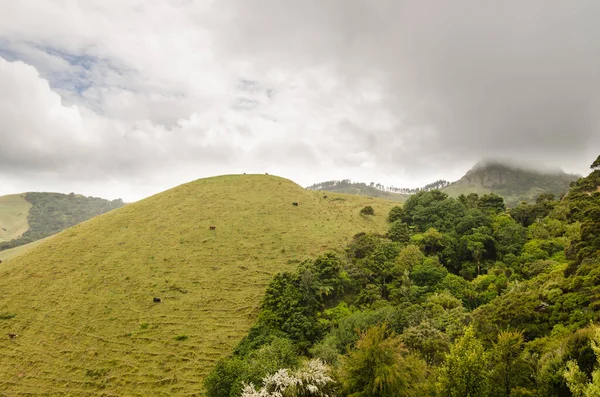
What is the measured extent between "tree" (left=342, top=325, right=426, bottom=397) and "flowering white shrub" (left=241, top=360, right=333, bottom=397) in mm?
1495

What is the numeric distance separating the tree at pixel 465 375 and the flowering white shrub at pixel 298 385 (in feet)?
22.4

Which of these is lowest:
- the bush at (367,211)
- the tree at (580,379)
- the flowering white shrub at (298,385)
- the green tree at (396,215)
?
the flowering white shrub at (298,385)

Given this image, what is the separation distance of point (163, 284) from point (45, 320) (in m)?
15.1

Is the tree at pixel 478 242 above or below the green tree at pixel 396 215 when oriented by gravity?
below

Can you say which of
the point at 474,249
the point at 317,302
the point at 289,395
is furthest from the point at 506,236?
the point at 289,395

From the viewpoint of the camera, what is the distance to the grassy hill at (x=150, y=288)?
34.5 meters

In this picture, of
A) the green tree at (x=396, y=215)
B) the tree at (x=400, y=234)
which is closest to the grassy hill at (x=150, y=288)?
the green tree at (x=396, y=215)

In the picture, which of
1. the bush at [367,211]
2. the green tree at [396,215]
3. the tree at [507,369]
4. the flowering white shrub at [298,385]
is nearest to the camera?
the flowering white shrub at [298,385]

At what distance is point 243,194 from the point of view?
8244 cm

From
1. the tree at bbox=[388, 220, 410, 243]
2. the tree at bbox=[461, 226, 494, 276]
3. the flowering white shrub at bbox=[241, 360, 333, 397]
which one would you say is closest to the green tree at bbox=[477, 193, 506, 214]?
the tree at bbox=[461, 226, 494, 276]

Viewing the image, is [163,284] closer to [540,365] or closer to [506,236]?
[540,365]

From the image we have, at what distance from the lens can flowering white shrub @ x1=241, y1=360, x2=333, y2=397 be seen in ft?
56.2

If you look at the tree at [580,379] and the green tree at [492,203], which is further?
the green tree at [492,203]

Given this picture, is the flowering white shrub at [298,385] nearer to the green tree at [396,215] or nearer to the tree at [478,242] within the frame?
the tree at [478,242]
